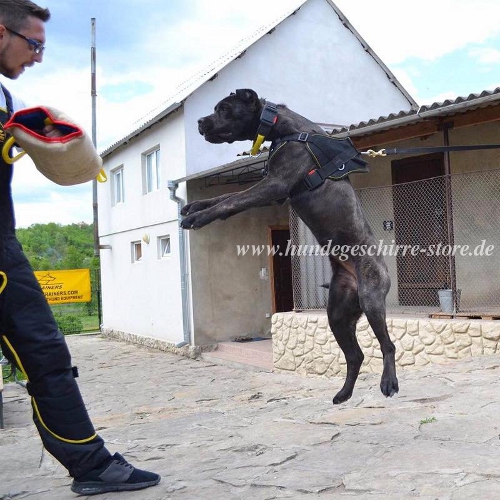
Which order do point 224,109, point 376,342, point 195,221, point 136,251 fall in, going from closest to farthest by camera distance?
point 195,221 < point 224,109 < point 376,342 < point 136,251

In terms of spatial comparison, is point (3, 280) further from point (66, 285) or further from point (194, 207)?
point (66, 285)

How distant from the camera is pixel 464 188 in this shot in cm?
946

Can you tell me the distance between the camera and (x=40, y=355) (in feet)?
9.71

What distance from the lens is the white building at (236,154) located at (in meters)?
13.5

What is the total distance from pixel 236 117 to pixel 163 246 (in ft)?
42.0

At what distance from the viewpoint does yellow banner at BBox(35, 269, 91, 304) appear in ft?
63.3

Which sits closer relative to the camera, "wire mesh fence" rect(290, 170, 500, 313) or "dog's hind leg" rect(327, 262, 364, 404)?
"dog's hind leg" rect(327, 262, 364, 404)

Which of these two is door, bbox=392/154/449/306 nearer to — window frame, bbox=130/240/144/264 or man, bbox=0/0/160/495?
man, bbox=0/0/160/495

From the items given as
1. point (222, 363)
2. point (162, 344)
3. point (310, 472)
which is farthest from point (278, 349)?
point (310, 472)

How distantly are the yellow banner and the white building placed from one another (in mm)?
4867

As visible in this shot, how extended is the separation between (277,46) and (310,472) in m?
11.6

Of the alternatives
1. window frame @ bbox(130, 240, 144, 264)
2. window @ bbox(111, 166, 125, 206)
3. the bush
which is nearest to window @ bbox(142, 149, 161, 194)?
window frame @ bbox(130, 240, 144, 264)

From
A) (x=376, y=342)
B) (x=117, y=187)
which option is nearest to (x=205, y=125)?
(x=376, y=342)

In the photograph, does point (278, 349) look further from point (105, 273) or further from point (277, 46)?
point (105, 273)
